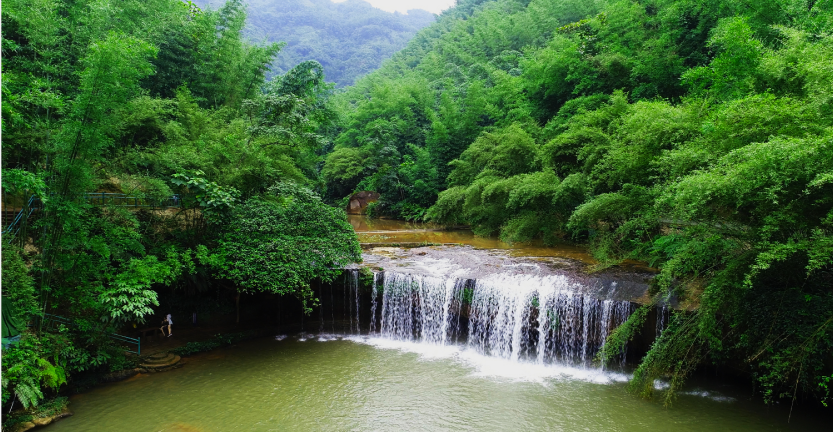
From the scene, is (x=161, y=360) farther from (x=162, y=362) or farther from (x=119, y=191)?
(x=119, y=191)

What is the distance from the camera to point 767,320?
291 inches

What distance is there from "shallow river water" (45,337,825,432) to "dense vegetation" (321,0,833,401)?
722 millimetres

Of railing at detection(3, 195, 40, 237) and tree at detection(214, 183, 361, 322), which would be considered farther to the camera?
tree at detection(214, 183, 361, 322)

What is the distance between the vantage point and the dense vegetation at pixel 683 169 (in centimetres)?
679

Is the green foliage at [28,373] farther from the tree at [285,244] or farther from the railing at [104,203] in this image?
the tree at [285,244]

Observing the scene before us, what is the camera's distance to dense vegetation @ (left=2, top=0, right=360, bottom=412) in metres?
8.09

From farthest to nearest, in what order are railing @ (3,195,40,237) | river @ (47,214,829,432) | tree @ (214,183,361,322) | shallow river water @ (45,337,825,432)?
tree @ (214,183,361,322) < railing @ (3,195,40,237) < river @ (47,214,829,432) < shallow river water @ (45,337,825,432)

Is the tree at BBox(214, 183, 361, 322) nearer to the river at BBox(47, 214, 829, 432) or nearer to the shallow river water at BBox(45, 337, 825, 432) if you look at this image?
the river at BBox(47, 214, 829, 432)

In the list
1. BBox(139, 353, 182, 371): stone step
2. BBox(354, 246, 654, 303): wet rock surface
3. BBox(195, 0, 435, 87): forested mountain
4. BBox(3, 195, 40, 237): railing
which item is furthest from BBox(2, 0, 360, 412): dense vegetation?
BBox(195, 0, 435, 87): forested mountain

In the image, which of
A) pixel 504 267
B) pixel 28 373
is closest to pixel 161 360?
pixel 28 373

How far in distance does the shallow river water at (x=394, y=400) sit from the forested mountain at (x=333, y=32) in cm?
6510

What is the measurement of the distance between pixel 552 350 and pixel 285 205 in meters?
7.94

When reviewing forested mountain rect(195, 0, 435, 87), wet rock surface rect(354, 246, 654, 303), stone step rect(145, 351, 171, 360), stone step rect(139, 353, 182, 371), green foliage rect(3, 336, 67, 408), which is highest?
forested mountain rect(195, 0, 435, 87)

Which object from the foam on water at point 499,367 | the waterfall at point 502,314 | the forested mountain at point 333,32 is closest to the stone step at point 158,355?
the foam on water at point 499,367
